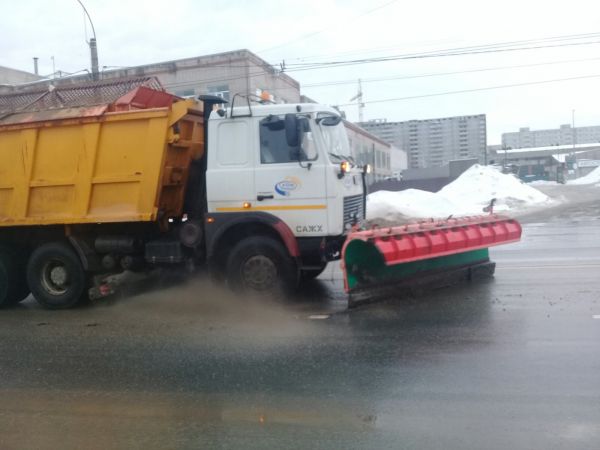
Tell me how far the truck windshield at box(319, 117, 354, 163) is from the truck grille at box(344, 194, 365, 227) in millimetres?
576

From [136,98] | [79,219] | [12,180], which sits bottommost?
[79,219]

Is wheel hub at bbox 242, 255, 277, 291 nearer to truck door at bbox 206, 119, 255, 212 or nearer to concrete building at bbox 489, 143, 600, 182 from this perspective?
truck door at bbox 206, 119, 255, 212

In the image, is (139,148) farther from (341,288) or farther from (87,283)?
(341,288)

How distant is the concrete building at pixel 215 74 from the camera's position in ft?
111

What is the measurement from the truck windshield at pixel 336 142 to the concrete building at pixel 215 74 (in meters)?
25.2

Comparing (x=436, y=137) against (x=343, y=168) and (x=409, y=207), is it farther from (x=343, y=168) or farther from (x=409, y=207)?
(x=343, y=168)

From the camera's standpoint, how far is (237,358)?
6145mm

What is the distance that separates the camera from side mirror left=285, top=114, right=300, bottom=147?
305 inches

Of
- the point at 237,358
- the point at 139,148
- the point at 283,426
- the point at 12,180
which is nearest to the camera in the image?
the point at 283,426

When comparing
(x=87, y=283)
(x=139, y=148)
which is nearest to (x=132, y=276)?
(x=87, y=283)

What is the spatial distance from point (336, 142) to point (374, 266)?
185 cm

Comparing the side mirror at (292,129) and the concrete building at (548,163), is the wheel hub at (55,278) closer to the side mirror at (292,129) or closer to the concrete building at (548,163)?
the side mirror at (292,129)

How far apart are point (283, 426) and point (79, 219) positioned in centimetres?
541

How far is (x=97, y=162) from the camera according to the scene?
8492mm
